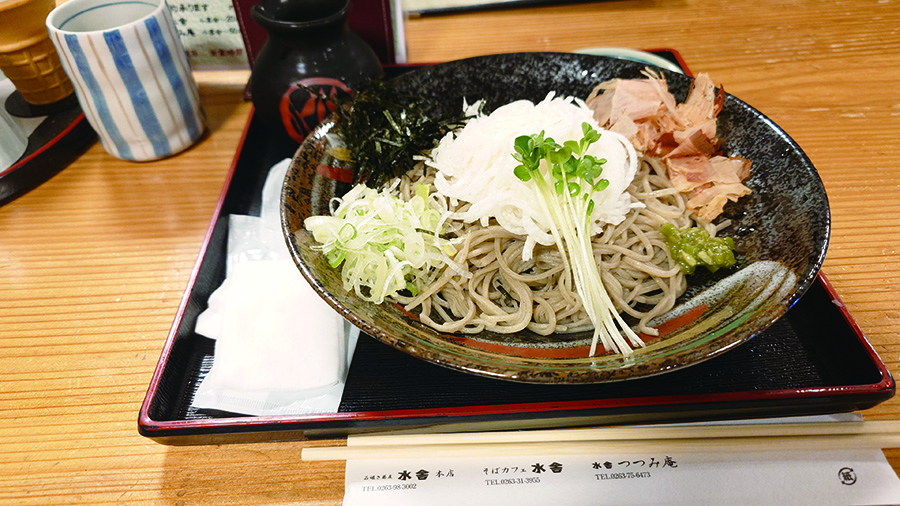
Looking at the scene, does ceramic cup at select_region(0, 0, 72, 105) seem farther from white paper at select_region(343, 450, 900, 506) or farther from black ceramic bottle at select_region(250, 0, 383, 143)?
white paper at select_region(343, 450, 900, 506)

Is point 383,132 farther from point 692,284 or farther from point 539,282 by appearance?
point 692,284

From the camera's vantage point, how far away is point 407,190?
5.65 feet

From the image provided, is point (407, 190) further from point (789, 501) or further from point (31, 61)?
point (31, 61)

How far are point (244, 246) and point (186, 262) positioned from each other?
22cm

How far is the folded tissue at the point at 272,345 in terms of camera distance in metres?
1.36

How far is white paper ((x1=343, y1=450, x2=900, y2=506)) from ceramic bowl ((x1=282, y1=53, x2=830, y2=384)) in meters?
0.26

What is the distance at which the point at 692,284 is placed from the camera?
151 cm

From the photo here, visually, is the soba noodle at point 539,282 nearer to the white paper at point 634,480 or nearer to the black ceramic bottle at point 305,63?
the white paper at point 634,480

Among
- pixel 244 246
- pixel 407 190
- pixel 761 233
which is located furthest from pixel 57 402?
pixel 761 233

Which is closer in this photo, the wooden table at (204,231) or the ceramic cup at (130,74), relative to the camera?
the wooden table at (204,231)

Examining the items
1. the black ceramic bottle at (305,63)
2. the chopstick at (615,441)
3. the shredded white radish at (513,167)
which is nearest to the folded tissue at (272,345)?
the chopstick at (615,441)

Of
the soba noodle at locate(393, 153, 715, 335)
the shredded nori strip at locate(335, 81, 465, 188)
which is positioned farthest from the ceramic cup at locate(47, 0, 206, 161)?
the soba noodle at locate(393, 153, 715, 335)

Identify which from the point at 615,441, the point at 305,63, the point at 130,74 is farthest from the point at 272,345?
the point at 130,74

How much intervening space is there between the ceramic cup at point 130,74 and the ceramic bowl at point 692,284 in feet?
2.63
